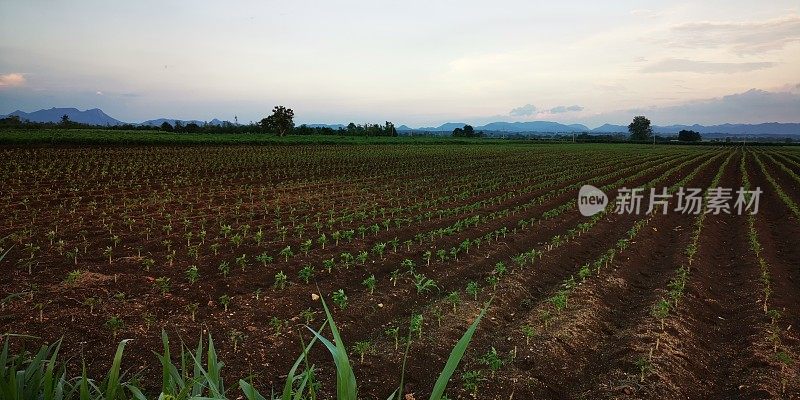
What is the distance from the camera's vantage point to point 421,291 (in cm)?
684

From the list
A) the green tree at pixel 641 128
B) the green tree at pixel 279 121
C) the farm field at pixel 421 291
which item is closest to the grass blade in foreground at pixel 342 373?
the farm field at pixel 421 291

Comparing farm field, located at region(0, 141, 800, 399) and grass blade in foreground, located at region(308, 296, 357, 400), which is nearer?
grass blade in foreground, located at region(308, 296, 357, 400)

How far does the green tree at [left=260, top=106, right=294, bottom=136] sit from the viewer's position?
227 feet

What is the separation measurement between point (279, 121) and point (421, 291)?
6626 centimetres

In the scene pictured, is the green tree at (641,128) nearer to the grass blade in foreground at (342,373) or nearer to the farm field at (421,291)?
the farm field at (421,291)

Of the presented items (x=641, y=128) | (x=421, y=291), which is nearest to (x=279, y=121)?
(x=421, y=291)

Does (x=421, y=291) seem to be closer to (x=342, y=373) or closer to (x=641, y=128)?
(x=342, y=373)

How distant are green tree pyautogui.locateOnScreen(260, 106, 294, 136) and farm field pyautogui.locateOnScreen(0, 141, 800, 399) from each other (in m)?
56.8

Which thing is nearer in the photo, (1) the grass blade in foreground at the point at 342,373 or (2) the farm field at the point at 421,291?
(1) the grass blade in foreground at the point at 342,373

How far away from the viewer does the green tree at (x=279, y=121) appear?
69188 millimetres

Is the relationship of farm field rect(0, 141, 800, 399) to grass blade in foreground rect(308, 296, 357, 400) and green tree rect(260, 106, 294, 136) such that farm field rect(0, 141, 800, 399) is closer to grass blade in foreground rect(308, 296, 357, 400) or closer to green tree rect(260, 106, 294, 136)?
grass blade in foreground rect(308, 296, 357, 400)

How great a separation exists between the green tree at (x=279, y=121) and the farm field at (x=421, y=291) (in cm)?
5679

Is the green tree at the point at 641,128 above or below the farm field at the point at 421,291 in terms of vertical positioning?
above

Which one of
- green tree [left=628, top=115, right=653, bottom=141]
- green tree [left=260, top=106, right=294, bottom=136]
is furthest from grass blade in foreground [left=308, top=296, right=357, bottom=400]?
green tree [left=628, top=115, right=653, bottom=141]
